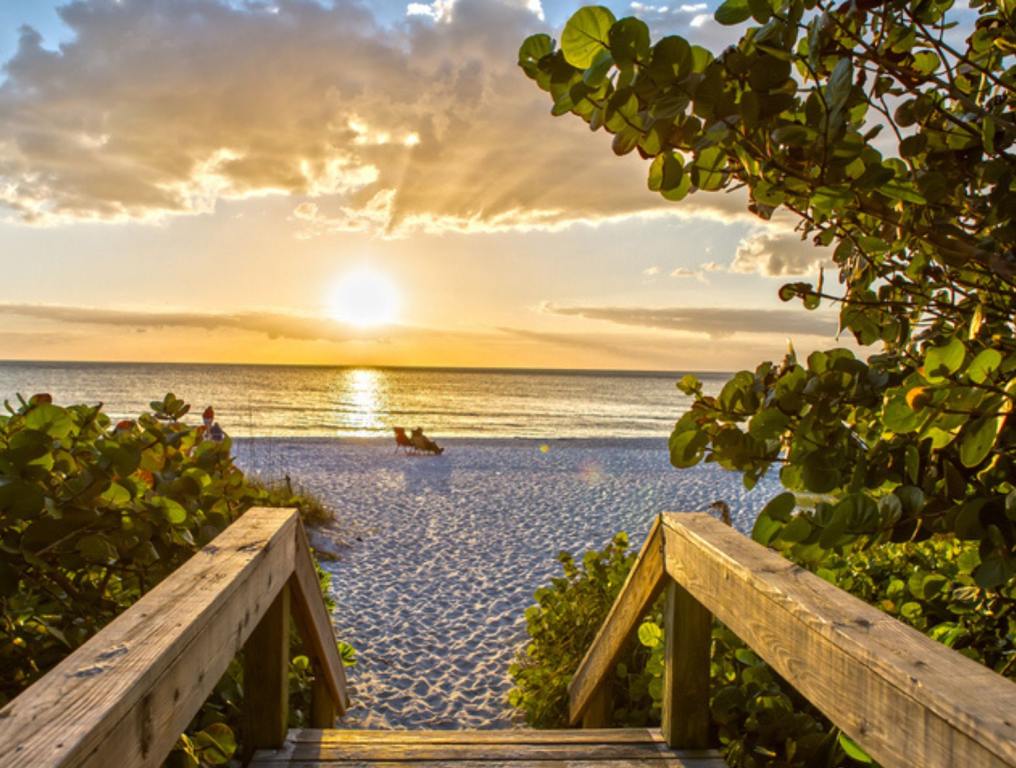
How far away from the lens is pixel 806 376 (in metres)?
1.35

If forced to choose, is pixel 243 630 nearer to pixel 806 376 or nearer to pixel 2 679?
pixel 2 679

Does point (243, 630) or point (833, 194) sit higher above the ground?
point (833, 194)

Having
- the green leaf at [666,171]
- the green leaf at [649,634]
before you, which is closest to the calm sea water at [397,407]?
the green leaf at [649,634]

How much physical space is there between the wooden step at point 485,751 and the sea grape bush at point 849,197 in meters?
1.54

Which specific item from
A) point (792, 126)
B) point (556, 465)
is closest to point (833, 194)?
point (792, 126)

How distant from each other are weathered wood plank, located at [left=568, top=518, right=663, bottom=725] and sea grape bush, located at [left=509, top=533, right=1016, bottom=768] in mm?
113

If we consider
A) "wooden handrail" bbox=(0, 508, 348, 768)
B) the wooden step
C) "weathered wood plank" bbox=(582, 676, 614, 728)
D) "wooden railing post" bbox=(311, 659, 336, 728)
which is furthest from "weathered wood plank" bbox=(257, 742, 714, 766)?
"wooden railing post" bbox=(311, 659, 336, 728)

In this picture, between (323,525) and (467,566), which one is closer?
(467,566)

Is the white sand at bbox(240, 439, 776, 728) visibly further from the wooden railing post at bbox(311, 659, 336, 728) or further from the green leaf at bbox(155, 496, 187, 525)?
the green leaf at bbox(155, 496, 187, 525)

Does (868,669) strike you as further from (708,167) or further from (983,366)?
(708,167)

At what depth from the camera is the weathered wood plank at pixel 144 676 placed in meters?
1.02

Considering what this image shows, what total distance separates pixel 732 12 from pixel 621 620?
8.03ft

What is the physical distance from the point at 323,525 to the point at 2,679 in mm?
8917

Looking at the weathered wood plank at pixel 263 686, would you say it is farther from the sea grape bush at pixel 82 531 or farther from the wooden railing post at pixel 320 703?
the wooden railing post at pixel 320 703
